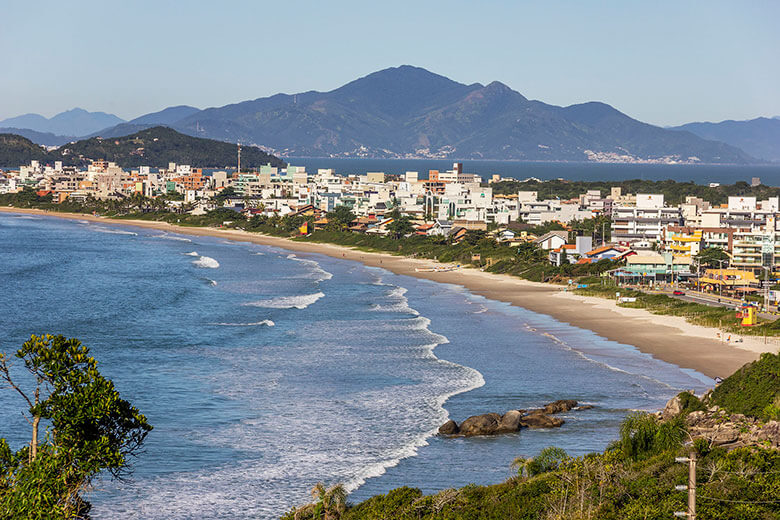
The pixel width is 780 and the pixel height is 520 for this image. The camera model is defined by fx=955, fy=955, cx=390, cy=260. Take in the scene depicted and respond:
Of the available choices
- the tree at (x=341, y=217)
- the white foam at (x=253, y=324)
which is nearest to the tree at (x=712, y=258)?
the white foam at (x=253, y=324)

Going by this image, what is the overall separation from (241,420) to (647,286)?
4294 centimetres

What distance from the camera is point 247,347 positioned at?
45.8 m

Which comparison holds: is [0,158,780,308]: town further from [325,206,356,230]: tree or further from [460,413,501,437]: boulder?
[460,413,501,437]: boulder

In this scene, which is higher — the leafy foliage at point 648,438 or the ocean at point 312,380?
the leafy foliage at point 648,438

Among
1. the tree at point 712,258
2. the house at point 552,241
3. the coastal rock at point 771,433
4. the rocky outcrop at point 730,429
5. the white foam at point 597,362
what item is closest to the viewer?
the coastal rock at point 771,433

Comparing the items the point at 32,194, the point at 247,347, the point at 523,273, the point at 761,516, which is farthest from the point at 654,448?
the point at 32,194

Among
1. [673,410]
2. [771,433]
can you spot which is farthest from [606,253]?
[771,433]

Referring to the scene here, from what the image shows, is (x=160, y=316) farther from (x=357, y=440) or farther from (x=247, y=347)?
(x=357, y=440)

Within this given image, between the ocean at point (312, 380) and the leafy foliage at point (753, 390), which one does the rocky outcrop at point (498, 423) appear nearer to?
the ocean at point (312, 380)

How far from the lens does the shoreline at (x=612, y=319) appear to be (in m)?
43.3

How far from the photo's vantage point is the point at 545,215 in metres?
115

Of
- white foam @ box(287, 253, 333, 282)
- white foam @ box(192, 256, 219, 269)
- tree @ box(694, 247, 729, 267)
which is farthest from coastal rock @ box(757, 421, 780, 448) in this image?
white foam @ box(192, 256, 219, 269)

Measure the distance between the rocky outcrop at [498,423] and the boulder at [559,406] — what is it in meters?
0.74

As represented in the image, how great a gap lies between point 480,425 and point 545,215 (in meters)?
86.4
